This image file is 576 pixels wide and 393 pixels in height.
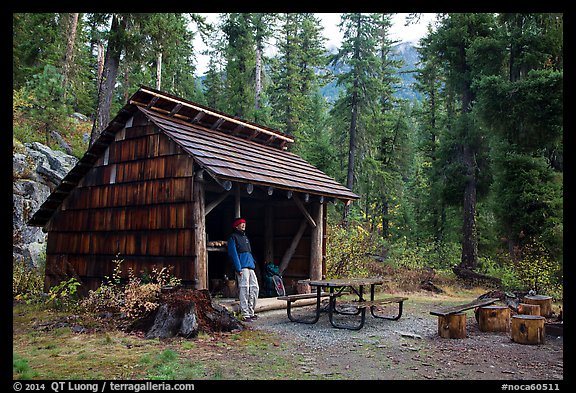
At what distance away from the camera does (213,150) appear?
10047mm

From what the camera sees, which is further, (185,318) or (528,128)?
(528,128)

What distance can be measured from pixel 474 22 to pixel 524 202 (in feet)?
27.5

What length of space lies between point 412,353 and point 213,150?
6.02m

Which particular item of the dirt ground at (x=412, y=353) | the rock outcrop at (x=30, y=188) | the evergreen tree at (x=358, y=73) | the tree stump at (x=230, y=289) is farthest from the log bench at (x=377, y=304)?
the evergreen tree at (x=358, y=73)

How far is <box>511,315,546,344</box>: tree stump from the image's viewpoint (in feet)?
23.3

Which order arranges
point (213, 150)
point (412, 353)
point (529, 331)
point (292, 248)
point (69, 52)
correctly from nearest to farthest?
point (412, 353) → point (529, 331) → point (213, 150) → point (292, 248) → point (69, 52)

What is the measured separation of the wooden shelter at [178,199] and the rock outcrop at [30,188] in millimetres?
1951

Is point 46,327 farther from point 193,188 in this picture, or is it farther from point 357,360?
point 357,360

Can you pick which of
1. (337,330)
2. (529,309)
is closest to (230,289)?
(337,330)

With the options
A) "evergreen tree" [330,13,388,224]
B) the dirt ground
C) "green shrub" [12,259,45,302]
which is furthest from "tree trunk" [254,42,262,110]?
the dirt ground

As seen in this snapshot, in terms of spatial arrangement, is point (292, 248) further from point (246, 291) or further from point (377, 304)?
point (377, 304)

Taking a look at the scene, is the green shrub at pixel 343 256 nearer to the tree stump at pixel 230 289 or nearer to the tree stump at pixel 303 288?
the tree stump at pixel 303 288

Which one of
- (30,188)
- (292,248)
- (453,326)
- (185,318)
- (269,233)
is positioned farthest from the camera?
(30,188)
